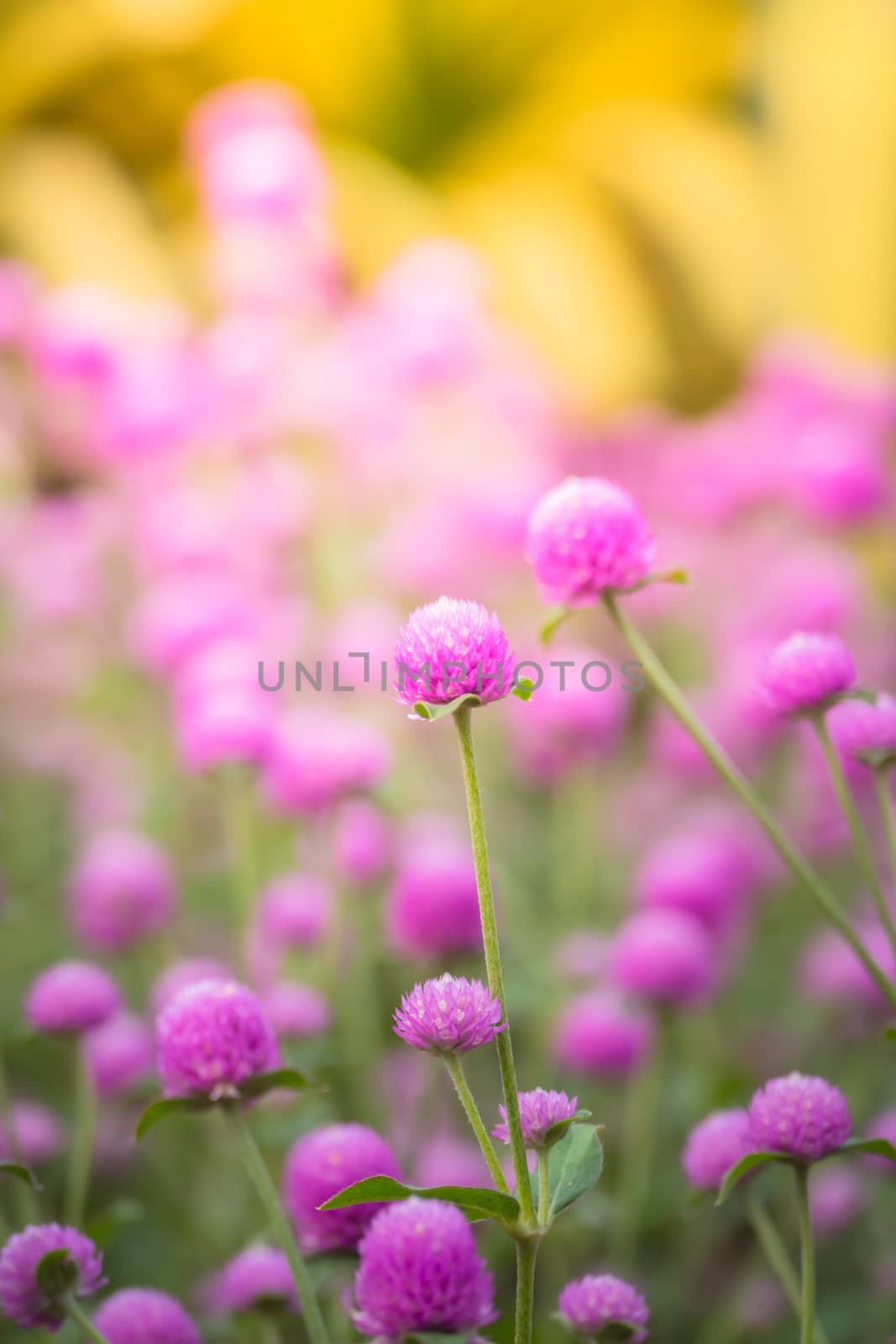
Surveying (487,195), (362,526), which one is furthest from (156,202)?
(362,526)

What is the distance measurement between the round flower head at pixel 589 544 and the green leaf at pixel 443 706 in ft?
0.54

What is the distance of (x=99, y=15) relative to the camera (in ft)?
6.85

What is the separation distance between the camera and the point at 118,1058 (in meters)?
0.83

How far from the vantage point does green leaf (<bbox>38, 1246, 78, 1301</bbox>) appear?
1.49 feet

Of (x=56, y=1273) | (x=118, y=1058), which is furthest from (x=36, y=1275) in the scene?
(x=118, y=1058)

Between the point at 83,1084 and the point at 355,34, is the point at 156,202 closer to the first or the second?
the point at 355,34

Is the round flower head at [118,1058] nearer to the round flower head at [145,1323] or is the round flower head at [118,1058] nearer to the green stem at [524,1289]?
the round flower head at [145,1323]

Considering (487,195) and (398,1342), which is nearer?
(398,1342)

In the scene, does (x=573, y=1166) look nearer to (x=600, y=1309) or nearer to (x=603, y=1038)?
(x=600, y=1309)

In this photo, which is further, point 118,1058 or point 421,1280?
point 118,1058

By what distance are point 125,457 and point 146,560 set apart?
0.12 metres

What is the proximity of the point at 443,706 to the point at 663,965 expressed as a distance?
0.44 meters

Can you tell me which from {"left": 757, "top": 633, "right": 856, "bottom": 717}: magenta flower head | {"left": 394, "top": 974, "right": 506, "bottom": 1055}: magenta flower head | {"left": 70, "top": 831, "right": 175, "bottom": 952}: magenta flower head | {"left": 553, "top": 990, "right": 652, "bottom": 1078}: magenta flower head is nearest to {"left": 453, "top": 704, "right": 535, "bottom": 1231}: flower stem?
{"left": 394, "top": 974, "right": 506, "bottom": 1055}: magenta flower head

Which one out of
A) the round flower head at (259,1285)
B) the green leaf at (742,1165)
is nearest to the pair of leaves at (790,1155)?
the green leaf at (742,1165)
